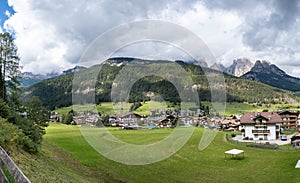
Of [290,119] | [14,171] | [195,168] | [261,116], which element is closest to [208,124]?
[290,119]

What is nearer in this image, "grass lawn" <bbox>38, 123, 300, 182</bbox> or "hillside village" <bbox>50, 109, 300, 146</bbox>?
"grass lawn" <bbox>38, 123, 300, 182</bbox>

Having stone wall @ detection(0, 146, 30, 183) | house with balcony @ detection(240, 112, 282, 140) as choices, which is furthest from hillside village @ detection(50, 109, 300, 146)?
stone wall @ detection(0, 146, 30, 183)

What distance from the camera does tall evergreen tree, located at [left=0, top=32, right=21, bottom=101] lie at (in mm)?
34469

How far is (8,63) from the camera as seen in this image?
35.5m

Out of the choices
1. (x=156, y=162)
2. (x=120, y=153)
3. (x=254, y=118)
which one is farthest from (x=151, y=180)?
(x=254, y=118)

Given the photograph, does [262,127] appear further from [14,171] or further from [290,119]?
[14,171]

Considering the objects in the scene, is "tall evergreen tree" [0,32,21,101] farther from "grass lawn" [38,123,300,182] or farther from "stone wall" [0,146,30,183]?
"stone wall" [0,146,30,183]

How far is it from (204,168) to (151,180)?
9508 millimetres

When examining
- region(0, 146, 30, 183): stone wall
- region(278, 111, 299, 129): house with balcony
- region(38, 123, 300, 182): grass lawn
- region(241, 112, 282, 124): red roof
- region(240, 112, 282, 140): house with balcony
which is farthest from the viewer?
region(278, 111, 299, 129): house with balcony

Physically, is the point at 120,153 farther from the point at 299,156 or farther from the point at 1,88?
the point at 299,156

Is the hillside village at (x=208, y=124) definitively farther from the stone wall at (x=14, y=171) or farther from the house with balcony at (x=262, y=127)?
the stone wall at (x=14, y=171)

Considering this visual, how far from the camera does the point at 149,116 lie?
331 feet

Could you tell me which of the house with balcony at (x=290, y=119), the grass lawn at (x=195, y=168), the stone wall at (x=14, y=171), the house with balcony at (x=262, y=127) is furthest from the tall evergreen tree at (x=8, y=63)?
the house with balcony at (x=290, y=119)

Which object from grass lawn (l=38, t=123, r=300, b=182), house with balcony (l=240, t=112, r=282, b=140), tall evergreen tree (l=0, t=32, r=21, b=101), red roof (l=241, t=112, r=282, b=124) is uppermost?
tall evergreen tree (l=0, t=32, r=21, b=101)
